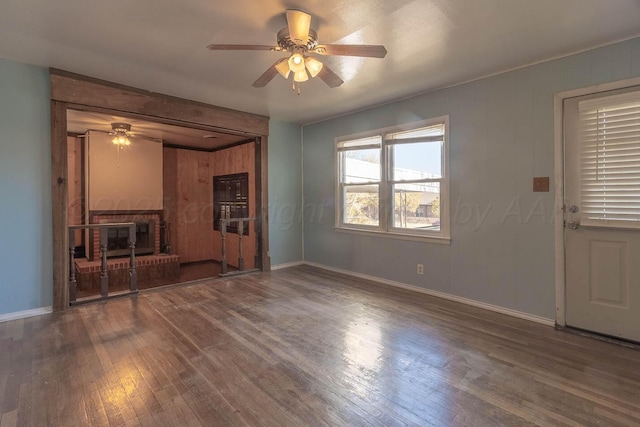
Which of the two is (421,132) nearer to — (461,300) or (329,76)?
(329,76)

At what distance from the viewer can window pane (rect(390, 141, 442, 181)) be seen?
4000 mm

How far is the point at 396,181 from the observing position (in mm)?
4426

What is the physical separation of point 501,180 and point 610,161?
0.87m

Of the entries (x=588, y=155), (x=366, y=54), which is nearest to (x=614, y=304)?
(x=588, y=155)

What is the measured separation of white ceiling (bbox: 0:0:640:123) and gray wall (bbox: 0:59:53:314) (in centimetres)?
28

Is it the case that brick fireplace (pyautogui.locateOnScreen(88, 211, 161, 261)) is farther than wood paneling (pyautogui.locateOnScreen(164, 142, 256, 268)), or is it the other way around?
wood paneling (pyautogui.locateOnScreen(164, 142, 256, 268))

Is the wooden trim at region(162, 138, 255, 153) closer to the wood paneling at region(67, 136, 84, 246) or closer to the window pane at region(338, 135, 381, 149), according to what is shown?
the wood paneling at region(67, 136, 84, 246)

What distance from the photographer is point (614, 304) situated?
2762 mm

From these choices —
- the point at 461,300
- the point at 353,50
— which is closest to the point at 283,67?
the point at 353,50

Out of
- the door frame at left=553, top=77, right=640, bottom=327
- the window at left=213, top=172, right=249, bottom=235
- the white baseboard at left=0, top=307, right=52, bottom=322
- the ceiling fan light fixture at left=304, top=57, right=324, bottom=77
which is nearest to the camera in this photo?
the ceiling fan light fixture at left=304, top=57, right=324, bottom=77

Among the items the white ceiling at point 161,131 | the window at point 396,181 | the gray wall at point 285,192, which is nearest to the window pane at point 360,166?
the window at point 396,181

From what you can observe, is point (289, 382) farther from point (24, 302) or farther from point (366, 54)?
point (24, 302)

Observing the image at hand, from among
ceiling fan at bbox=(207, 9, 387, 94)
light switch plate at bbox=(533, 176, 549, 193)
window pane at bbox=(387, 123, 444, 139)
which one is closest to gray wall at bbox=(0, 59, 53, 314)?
ceiling fan at bbox=(207, 9, 387, 94)

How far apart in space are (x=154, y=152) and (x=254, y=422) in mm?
5964
